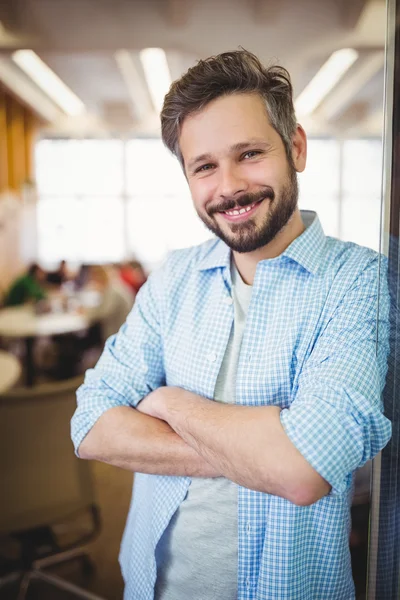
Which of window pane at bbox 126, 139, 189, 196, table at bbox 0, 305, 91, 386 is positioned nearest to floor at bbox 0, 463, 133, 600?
table at bbox 0, 305, 91, 386

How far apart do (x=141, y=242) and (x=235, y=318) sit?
224 inches

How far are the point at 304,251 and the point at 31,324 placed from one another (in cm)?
283

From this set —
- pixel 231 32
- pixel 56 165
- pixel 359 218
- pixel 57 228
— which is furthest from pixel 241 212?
pixel 57 228

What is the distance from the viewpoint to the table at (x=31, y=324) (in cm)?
327

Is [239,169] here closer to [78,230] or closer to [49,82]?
[49,82]

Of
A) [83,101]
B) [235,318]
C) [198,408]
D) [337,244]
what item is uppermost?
[83,101]

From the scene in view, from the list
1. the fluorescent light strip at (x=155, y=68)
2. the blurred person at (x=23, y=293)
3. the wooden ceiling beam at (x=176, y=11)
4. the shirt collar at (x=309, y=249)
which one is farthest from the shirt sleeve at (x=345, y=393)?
the blurred person at (x=23, y=293)

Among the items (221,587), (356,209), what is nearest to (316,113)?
(356,209)

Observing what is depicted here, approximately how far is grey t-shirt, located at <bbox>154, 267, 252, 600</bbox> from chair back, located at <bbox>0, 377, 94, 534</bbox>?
76 centimetres

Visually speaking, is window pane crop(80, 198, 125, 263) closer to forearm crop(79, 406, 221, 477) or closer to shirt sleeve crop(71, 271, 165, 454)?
shirt sleeve crop(71, 271, 165, 454)

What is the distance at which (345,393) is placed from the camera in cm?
72

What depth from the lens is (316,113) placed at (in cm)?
176

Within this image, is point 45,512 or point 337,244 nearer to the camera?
point 337,244

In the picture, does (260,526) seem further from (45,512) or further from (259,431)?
(45,512)
